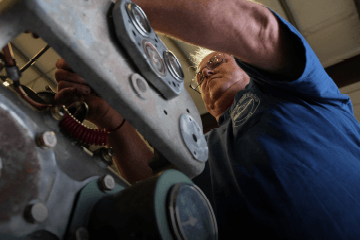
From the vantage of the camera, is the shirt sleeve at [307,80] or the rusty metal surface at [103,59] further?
the shirt sleeve at [307,80]

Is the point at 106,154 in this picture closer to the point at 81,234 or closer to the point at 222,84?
the point at 81,234

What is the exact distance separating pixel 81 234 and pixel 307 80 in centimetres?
74

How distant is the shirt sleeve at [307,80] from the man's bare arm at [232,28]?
0.07ft

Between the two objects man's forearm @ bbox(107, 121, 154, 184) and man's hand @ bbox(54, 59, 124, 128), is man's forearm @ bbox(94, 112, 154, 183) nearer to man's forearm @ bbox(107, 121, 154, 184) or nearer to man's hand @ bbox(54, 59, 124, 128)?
man's forearm @ bbox(107, 121, 154, 184)

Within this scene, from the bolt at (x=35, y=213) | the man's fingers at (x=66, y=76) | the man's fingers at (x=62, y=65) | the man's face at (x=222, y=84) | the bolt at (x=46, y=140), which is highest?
the man's fingers at (x=62, y=65)

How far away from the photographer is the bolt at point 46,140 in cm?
30

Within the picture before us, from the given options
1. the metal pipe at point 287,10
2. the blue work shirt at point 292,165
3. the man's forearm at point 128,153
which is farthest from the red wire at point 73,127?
the metal pipe at point 287,10

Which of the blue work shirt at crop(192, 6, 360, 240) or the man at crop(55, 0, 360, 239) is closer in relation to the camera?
the man at crop(55, 0, 360, 239)

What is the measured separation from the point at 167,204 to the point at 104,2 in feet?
1.01

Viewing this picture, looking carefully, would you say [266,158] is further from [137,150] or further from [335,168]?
[137,150]

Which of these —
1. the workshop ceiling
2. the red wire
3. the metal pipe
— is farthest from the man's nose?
the red wire

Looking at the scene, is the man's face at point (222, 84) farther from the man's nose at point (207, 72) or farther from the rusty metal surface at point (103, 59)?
the rusty metal surface at point (103, 59)

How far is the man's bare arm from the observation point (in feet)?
1.56

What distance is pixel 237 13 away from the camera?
58 cm
